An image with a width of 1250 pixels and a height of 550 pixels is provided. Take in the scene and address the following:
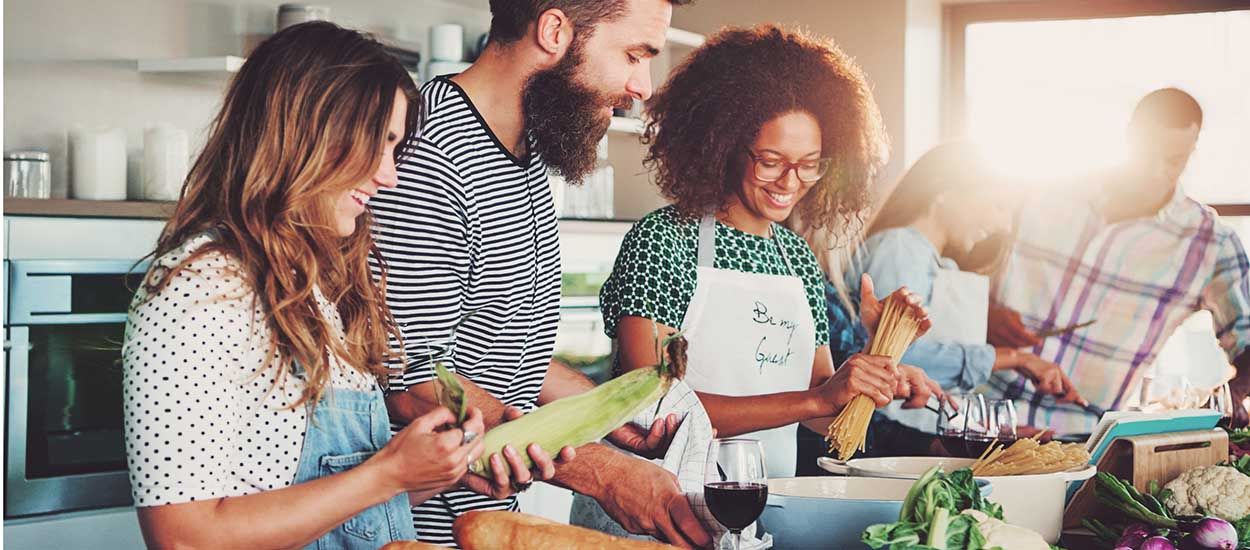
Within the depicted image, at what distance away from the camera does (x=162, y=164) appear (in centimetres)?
338

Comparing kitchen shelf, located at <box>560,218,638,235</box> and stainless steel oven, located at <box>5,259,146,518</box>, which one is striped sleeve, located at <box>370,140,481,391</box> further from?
kitchen shelf, located at <box>560,218,638,235</box>

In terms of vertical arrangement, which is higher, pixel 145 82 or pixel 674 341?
pixel 145 82

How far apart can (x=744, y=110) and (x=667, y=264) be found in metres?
0.33

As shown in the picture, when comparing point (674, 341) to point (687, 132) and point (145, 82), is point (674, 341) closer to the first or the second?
point (687, 132)

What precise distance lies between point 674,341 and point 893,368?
734 millimetres

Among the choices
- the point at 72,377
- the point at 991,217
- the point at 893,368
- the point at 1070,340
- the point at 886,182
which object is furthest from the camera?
the point at 886,182

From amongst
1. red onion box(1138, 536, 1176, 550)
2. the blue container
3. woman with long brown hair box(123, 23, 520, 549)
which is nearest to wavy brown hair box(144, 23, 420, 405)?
woman with long brown hair box(123, 23, 520, 549)

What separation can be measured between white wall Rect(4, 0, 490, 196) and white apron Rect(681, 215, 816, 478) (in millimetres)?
1842

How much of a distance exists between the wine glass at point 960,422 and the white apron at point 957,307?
1.24 meters

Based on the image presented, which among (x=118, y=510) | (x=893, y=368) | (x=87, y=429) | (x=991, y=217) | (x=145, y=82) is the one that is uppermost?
(x=145, y=82)

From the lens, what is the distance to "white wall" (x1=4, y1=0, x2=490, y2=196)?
10.8ft

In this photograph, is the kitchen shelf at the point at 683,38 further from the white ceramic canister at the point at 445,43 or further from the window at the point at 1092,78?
the window at the point at 1092,78

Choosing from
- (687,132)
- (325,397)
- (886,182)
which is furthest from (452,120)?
(886,182)

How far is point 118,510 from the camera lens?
311 cm
